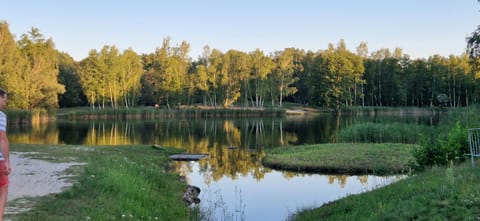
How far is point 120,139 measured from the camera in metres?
35.0

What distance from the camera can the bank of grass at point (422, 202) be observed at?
21.4ft

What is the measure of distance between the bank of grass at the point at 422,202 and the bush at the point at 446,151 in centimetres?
268

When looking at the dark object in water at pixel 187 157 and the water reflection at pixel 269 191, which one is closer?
the water reflection at pixel 269 191

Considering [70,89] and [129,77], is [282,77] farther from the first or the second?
[70,89]

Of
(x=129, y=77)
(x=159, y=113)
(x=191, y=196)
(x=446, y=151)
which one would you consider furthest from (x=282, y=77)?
(x=446, y=151)

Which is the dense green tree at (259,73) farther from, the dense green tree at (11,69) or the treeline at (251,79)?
the dense green tree at (11,69)

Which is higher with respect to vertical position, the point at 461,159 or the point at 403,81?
the point at 403,81

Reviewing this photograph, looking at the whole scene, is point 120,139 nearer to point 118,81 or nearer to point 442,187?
point 442,187

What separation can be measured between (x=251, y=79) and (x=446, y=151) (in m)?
72.9

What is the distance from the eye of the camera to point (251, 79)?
279 feet

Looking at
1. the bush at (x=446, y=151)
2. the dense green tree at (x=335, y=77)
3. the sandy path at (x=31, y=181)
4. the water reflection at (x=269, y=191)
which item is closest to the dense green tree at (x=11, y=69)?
the water reflection at (x=269, y=191)

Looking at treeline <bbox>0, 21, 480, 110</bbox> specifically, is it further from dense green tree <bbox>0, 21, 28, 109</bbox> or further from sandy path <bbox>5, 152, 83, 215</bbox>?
sandy path <bbox>5, 152, 83, 215</bbox>

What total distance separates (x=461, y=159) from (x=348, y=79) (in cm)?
7239

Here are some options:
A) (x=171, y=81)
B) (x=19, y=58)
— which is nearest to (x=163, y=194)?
(x=19, y=58)
